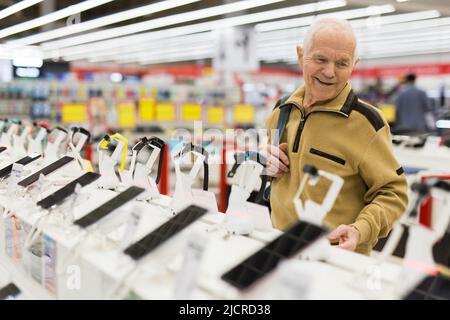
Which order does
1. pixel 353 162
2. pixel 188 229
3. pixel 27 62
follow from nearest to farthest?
1. pixel 188 229
2. pixel 353 162
3. pixel 27 62

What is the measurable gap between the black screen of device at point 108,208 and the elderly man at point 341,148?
25.3 inches

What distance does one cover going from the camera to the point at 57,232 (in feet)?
6.05

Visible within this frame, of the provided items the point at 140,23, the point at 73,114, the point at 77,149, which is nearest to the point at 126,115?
the point at 73,114

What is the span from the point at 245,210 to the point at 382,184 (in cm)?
58

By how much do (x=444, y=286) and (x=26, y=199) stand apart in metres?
1.75

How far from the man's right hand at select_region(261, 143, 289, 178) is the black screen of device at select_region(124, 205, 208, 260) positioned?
694mm

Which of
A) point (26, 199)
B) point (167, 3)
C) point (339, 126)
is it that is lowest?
point (26, 199)

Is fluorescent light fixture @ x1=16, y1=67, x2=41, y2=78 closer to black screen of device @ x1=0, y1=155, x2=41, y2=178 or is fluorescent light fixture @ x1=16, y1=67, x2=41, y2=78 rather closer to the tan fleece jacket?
black screen of device @ x1=0, y1=155, x2=41, y2=178

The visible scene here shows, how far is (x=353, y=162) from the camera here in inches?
83.3

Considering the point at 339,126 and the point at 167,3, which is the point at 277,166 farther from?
the point at 167,3

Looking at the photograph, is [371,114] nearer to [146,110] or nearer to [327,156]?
[327,156]

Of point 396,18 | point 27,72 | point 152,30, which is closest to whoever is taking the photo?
point 396,18

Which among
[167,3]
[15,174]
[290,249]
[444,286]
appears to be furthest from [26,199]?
[167,3]

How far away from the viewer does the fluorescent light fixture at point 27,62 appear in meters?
16.7
